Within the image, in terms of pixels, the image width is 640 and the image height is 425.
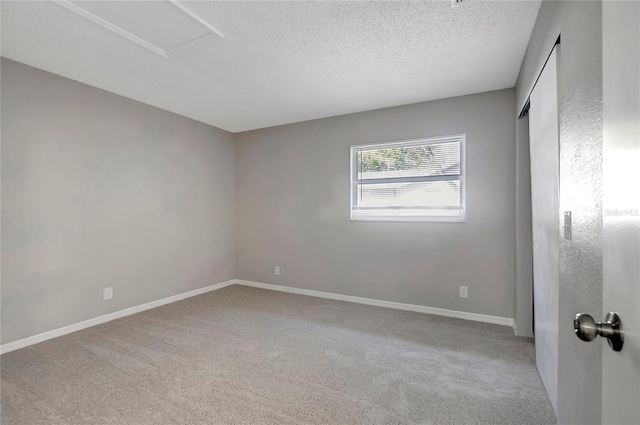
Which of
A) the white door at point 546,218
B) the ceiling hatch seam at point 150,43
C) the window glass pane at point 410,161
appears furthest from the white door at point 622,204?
the window glass pane at point 410,161

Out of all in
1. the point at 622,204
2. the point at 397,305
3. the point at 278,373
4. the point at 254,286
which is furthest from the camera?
the point at 254,286

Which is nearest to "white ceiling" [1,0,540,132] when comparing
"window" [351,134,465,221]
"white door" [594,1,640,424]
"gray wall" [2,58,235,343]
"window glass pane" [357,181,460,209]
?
"gray wall" [2,58,235,343]

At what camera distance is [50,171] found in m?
2.89

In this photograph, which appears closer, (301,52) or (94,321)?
(301,52)

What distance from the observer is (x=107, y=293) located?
3.34 meters

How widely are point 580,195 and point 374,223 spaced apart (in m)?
2.73

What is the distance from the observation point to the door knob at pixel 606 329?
584mm

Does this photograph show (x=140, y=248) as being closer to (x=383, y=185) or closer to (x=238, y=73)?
(x=238, y=73)

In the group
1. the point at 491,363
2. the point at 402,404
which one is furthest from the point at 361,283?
the point at 402,404

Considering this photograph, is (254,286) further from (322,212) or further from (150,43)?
(150,43)

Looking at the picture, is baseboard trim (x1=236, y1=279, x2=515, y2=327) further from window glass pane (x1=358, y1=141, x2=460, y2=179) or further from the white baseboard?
window glass pane (x1=358, y1=141, x2=460, y2=179)

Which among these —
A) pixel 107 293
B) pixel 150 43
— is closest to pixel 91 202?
pixel 107 293

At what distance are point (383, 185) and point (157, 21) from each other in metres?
2.88

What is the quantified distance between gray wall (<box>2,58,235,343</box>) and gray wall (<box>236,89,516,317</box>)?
2.82 ft
